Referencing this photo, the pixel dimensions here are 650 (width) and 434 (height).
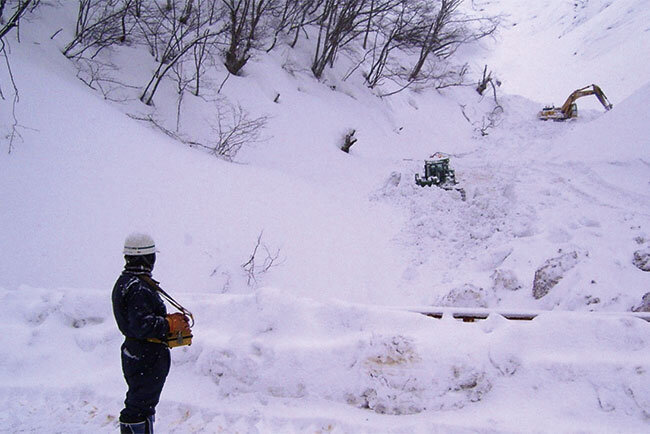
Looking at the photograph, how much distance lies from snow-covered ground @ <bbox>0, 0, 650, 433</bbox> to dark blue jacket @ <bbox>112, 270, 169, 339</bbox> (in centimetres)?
99

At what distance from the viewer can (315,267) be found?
6668 millimetres

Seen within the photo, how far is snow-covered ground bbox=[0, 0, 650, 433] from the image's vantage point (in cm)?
302

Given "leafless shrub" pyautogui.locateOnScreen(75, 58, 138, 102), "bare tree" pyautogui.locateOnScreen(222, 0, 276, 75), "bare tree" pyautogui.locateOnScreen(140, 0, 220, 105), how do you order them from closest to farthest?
"leafless shrub" pyautogui.locateOnScreen(75, 58, 138, 102) < "bare tree" pyautogui.locateOnScreen(140, 0, 220, 105) < "bare tree" pyautogui.locateOnScreen(222, 0, 276, 75)

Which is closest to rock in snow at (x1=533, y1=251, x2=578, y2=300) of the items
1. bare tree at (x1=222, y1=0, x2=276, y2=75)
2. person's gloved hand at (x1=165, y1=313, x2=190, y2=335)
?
person's gloved hand at (x1=165, y1=313, x2=190, y2=335)

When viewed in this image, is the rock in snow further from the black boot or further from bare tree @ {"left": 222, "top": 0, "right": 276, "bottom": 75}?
bare tree @ {"left": 222, "top": 0, "right": 276, "bottom": 75}

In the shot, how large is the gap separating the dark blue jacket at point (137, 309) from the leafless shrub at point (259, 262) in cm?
345

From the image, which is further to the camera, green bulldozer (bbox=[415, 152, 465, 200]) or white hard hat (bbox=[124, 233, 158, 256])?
green bulldozer (bbox=[415, 152, 465, 200])

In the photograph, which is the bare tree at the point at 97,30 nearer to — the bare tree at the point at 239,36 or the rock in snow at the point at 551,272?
the bare tree at the point at 239,36

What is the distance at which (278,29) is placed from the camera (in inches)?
585

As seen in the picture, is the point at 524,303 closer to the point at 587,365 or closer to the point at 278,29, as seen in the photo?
the point at 587,365

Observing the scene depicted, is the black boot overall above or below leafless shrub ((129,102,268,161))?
below

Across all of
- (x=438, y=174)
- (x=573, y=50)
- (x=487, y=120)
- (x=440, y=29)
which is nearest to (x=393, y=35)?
(x=440, y=29)

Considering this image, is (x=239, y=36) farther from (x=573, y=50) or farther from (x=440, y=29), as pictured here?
(x=573, y=50)

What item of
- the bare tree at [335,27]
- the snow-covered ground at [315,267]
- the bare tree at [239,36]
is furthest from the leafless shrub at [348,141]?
the bare tree at [335,27]
